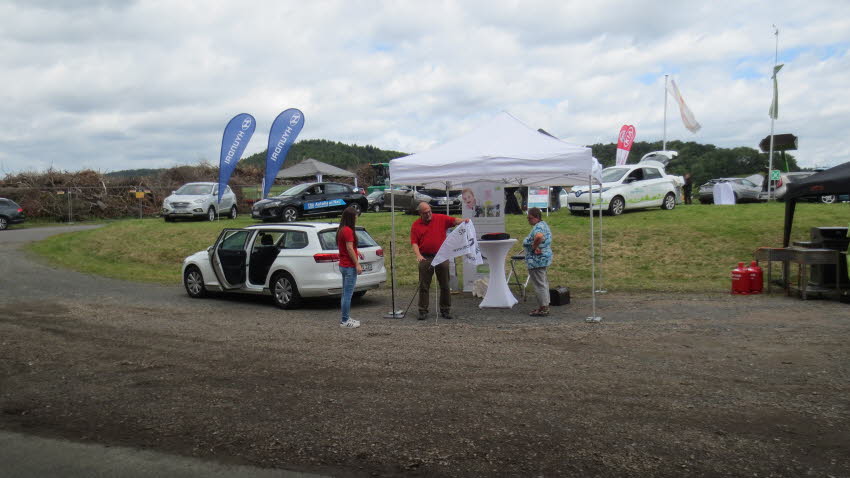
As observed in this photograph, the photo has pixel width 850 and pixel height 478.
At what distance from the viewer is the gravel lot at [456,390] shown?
433 cm

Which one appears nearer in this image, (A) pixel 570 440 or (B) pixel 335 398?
(A) pixel 570 440

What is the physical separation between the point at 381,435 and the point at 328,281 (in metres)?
6.09

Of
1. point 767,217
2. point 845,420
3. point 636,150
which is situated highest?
point 636,150

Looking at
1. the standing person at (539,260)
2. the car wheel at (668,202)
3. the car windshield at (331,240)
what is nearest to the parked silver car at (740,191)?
the car wheel at (668,202)

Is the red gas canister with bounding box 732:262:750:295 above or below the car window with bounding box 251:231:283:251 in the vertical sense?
below

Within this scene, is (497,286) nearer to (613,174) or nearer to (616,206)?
(616,206)

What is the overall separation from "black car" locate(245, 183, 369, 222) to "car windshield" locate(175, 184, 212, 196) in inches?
92.7

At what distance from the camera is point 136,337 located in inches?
324

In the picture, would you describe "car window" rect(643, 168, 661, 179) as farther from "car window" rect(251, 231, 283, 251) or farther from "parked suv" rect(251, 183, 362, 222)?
"car window" rect(251, 231, 283, 251)

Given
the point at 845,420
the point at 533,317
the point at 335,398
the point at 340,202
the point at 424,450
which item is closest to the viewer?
the point at 424,450

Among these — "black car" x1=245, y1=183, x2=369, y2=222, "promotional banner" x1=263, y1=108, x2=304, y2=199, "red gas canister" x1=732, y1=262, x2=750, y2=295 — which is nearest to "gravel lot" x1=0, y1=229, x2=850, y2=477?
"red gas canister" x1=732, y1=262, x2=750, y2=295

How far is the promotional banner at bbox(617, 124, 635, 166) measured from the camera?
85.9 feet

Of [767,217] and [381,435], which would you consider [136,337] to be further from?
[767,217]

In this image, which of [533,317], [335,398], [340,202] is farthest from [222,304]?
[340,202]
